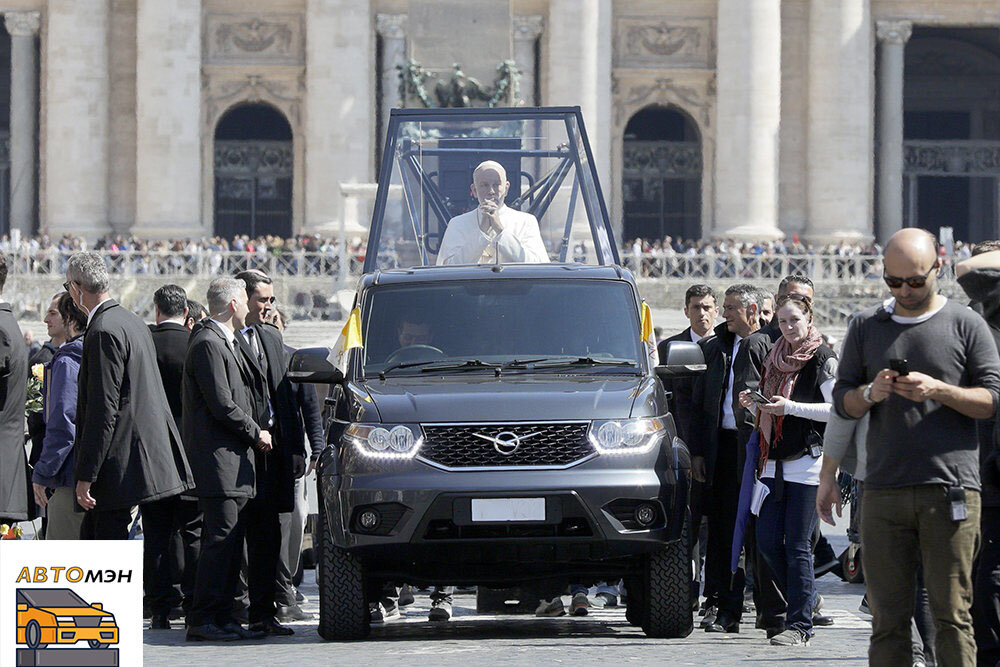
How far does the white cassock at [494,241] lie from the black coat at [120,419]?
13.3ft

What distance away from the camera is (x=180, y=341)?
1072 centimetres

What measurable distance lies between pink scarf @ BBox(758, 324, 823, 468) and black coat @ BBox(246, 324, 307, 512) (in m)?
2.48

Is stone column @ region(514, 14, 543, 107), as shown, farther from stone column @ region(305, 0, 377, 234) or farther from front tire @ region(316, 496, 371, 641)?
→ front tire @ region(316, 496, 371, 641)

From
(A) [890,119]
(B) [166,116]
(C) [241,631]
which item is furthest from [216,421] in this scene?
(A) [890,119]

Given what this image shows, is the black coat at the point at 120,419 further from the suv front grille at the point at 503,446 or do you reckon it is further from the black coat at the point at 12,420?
the suv front grille at the point at 503,446

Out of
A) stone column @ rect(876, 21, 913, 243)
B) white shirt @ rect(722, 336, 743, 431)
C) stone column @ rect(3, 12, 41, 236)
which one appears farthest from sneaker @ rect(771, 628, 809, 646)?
stone column @ rect(3, 12, 41, 236)

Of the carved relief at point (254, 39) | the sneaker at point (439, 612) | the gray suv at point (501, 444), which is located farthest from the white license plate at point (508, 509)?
the carved relief at point (254, 39)

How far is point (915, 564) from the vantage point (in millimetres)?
6977

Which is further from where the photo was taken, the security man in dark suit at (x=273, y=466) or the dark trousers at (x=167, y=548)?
the dark trousers at (x=167, y=548)

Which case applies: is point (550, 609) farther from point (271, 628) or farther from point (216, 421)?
point (216, 421)

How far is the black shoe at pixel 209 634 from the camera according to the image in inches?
378

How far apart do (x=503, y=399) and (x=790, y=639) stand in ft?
6.04

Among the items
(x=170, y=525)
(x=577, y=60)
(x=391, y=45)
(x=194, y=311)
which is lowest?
(x=170, y=525)

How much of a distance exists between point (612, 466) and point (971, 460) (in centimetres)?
244
